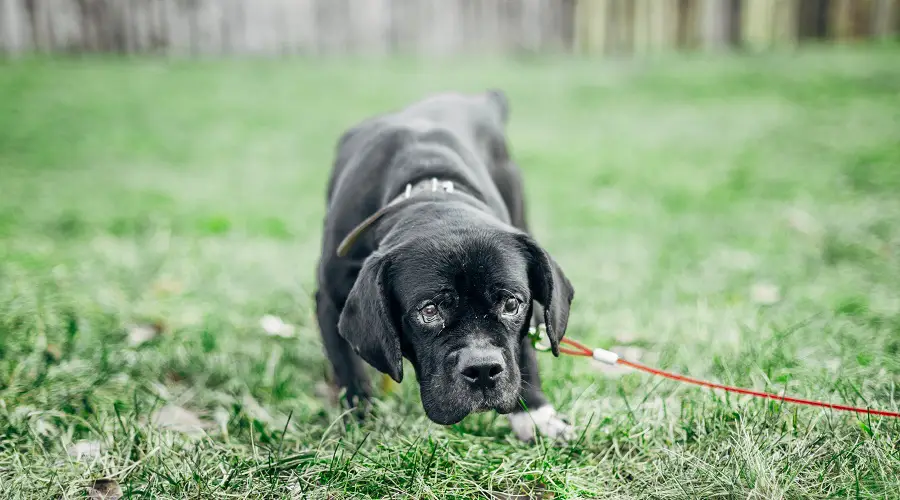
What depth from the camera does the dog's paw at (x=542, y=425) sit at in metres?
3.05

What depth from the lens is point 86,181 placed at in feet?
25.5

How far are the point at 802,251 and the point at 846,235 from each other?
0.35 m

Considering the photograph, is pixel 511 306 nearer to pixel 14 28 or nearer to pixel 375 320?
pixel 375 320

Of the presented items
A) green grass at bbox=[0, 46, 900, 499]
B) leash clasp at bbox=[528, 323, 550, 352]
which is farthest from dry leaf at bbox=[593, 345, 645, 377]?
leash clasp at bbox=[528, 323, 550, 352]

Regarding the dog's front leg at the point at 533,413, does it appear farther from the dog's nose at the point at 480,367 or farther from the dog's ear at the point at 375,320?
the dog's ear at the point at 375,320

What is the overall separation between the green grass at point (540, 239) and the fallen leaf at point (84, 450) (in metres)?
0.03

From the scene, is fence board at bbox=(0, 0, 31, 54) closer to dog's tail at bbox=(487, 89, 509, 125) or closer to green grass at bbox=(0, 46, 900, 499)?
green grass at bbox=(0, 46, 900, 499)

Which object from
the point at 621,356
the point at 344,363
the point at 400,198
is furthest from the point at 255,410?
the point at 621,356

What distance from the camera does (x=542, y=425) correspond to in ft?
10.2

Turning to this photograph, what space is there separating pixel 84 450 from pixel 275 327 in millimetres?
1344

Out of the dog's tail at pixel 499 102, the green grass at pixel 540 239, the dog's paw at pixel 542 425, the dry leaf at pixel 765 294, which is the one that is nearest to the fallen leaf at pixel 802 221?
the green grass at pixel 540 239

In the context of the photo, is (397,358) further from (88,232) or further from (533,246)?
(88,232)

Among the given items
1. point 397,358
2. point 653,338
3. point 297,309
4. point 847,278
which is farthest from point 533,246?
point 847,278

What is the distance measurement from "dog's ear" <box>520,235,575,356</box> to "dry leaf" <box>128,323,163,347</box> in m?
1.93
